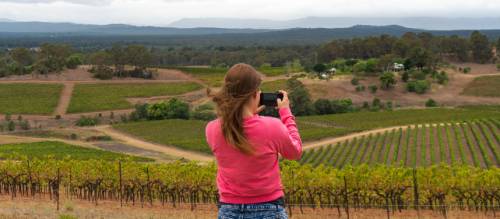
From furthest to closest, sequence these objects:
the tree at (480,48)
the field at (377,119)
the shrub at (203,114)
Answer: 1. the tree at (480,48)
2. the shrub at (203,114)
3. the field at (377,119)

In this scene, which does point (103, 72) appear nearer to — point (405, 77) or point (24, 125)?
point (24, 125)

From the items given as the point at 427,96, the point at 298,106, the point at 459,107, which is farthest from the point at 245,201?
the point at 427,96

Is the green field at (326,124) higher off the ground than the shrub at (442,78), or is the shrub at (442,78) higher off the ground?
the shrub at (442,78)

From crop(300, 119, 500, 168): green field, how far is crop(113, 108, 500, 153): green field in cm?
487

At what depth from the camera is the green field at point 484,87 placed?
83.2 meters

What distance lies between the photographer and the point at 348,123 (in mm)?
62188

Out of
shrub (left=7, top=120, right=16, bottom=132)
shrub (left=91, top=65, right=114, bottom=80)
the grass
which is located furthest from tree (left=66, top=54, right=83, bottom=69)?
shrub (left=7, top=120, right=16, bottom=132)

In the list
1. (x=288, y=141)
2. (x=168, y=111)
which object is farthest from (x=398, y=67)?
(x=288, y=141)

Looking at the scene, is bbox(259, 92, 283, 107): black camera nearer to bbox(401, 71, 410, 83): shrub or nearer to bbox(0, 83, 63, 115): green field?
bbox(0, 83, 63, 115): green field

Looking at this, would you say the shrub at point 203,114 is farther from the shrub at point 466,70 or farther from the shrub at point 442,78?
the shrub at point 466,70

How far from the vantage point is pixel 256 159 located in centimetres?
501

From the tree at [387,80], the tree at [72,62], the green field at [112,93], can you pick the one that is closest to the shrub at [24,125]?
the green field at [112,93]

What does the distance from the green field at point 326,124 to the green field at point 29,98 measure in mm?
17343

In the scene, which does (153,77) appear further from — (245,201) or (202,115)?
(245,201)
